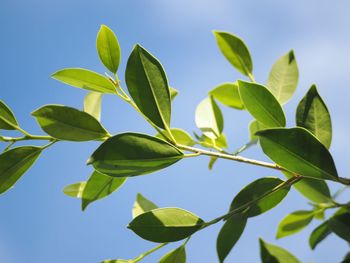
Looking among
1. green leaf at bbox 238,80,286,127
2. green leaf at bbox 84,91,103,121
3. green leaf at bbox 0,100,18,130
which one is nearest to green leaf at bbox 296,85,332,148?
green leaf at bbox 238,80,286,127

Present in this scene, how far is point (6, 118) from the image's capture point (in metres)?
1.53

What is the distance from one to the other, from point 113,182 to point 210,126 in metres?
0.54

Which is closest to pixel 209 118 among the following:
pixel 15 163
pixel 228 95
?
pixel 228 95

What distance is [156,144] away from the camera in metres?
1.28

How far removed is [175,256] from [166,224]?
0.61 feet

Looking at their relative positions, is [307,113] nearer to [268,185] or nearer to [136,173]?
[268,185]

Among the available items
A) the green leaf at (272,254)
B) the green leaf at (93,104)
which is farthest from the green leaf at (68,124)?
the green leaf at (272,254)

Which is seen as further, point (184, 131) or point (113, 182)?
point (184, 131)

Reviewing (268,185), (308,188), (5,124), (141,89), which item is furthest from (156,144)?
(5,124)

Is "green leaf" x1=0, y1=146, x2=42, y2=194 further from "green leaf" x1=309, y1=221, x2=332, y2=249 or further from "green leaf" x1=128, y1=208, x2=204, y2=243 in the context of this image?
"green leaf" x1=309, y1=221, x2=332, y2=249

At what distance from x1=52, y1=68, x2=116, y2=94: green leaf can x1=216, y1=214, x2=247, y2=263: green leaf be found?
61 cm

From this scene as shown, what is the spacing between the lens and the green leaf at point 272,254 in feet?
3.71

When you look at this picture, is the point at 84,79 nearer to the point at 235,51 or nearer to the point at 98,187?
the point at 98,187

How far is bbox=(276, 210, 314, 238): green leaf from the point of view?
160 cm
